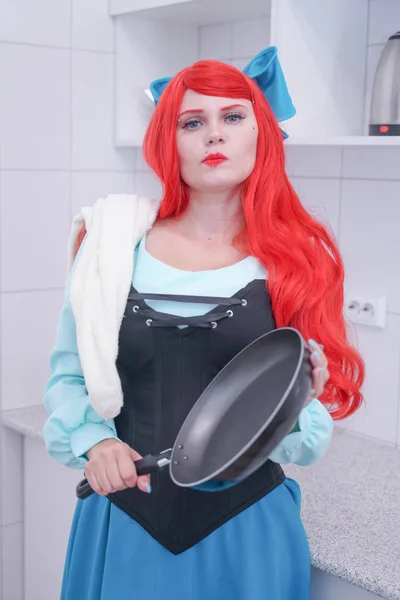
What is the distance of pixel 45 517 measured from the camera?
6.18ft

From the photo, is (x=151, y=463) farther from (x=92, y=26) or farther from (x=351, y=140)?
(x=92, y=26)

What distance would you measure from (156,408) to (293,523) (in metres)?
0.26

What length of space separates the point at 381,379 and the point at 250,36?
811 mm

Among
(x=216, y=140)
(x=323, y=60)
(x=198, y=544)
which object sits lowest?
(x=198, y=544)

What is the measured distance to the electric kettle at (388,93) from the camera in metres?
1.49

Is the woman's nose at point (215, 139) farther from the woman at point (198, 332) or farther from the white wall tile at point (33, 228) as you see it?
the white wall tile at point (33, 228)

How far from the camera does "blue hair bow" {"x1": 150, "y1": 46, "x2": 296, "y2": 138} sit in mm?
1230

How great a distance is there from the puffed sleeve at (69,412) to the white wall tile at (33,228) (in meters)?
0.68

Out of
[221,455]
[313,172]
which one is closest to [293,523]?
[221,455]

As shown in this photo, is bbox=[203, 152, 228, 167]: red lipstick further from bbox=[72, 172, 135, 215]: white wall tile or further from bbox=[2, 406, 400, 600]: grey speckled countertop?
bbox=[72, 172, 135, 215]: white wall tile

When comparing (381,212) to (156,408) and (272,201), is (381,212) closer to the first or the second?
(272,201)

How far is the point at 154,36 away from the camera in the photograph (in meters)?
2.04

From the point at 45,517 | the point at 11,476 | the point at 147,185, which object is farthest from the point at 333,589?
the point at 147,185

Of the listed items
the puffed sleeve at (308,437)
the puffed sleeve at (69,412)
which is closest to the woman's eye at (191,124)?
the puffed sleeve at (69,412)
